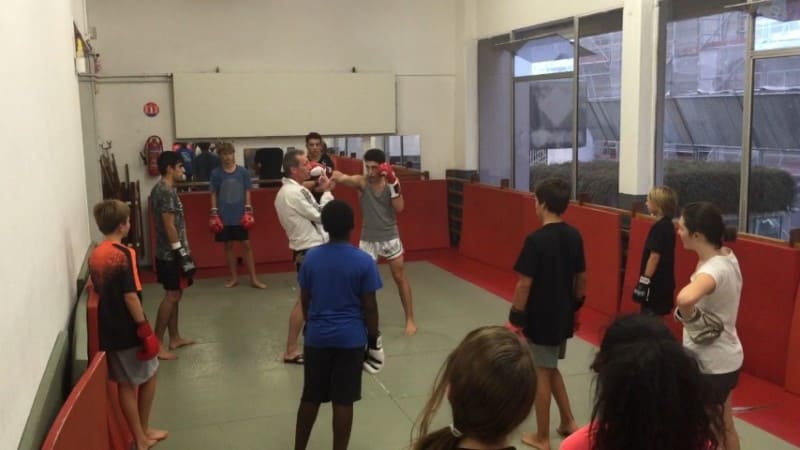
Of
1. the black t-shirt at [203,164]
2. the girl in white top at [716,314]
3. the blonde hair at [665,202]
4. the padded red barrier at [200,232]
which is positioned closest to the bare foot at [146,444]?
the girl in white top at [716,314]

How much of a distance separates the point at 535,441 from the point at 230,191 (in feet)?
16.0

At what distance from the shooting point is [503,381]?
1.74 metres

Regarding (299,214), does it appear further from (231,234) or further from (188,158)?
(188,158)

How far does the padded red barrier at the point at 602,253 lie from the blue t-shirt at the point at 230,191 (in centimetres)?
354

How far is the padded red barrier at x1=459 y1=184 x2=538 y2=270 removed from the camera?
8.73 m

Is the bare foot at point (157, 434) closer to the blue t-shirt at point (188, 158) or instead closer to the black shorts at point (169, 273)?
the black shorts at point (169, 273)

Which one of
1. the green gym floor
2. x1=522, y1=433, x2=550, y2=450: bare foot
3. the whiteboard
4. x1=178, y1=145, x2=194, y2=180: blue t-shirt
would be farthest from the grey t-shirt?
the whiteboard

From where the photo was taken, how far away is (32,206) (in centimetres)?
307

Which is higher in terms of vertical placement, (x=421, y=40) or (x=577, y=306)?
(x=421, y=40)

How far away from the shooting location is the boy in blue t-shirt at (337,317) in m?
3.73

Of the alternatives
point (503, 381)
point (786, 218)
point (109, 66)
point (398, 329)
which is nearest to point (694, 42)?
point (786, 218)

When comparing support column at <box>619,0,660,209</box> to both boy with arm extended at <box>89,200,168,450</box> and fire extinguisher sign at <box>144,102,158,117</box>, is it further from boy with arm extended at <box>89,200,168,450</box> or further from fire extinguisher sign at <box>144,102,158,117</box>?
fire extinguisher sign at <box>144,102,158,117</box>

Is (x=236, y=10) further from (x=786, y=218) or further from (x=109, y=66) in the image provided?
(x=786, y=218)

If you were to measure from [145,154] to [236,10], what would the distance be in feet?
7.30
